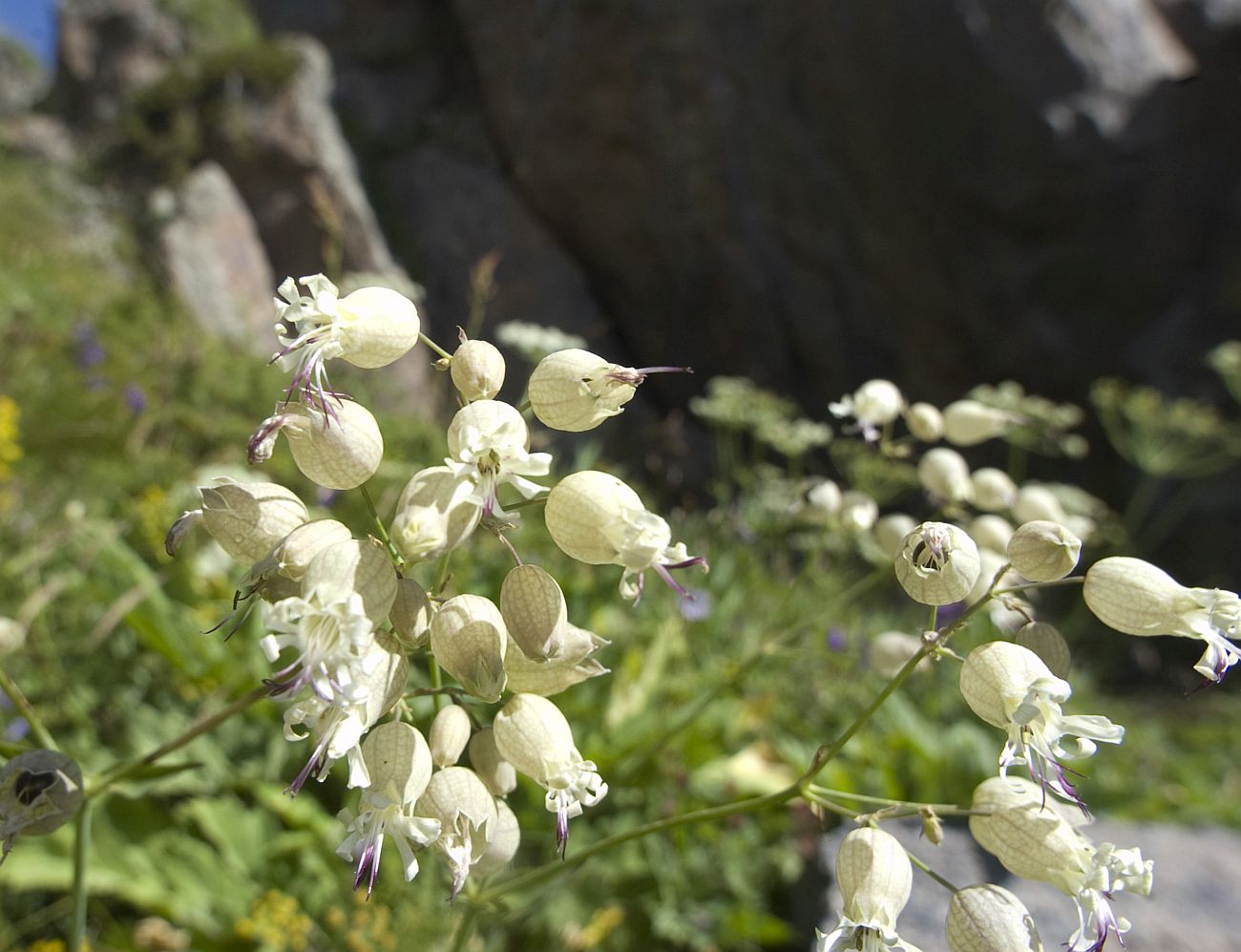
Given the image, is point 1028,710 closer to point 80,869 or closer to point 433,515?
point 433,515

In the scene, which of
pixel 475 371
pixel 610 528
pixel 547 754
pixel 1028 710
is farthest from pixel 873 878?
pixel 475 371

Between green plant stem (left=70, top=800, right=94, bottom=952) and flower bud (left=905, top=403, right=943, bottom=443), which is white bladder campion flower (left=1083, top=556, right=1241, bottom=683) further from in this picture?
green plant stem (left=70, top=800, right=94, bottom=952)

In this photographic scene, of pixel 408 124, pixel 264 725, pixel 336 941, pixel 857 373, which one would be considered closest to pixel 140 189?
pixel 408 124

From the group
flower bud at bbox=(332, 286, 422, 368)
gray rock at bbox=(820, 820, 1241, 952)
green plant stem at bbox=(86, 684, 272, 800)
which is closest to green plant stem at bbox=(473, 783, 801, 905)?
green plant stem at bbox=(86, 684, 272, 800)

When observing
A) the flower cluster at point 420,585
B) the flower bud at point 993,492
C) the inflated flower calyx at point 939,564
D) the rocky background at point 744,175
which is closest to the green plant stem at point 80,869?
the flower cluster at point 420,585

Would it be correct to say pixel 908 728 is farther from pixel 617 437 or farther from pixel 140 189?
pixel 140 189

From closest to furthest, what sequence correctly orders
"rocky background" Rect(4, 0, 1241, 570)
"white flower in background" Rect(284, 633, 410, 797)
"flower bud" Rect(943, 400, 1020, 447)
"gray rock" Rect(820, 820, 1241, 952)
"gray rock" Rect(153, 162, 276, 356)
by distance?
"white flower in background" Rect(284, 633, 410, 797), "flower bud" Rect(943, 400, 1020, 447), "gray rock" Rect(820, 820, 1241, 952), "gray rock" Rect(153, 162, 276, 356), "rocky background" Rect(4, 0, 1241, 570)
